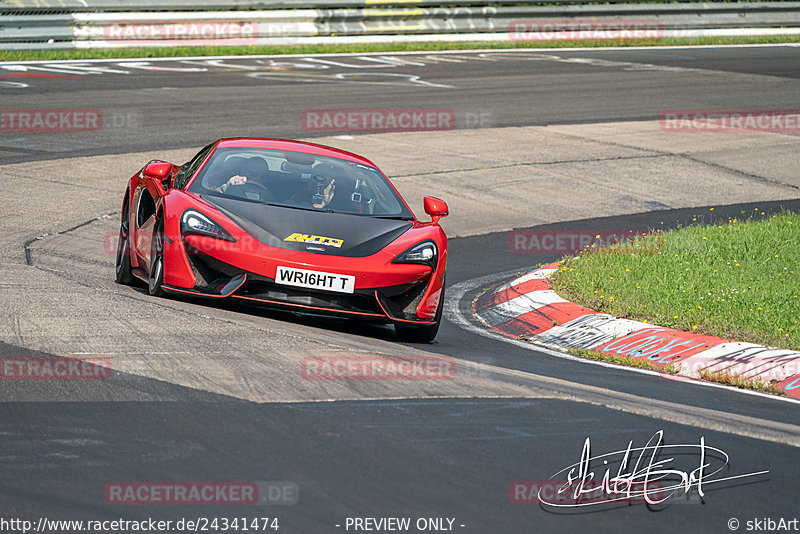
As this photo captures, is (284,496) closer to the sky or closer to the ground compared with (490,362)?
closer to the sky

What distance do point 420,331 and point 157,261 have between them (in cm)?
185

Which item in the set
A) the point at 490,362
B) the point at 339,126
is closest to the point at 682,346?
the point at 490,362

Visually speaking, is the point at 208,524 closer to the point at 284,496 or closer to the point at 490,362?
the point at 284,496

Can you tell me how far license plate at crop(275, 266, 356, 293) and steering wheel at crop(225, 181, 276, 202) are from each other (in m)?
1.02

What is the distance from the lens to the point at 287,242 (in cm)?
730

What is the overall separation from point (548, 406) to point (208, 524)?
7.11 feet

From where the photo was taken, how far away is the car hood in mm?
7332

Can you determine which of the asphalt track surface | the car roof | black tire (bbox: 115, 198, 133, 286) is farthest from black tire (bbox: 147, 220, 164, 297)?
the car roof

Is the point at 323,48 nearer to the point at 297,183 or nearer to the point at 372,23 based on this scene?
the point at 372,23

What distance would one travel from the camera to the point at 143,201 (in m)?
8.39

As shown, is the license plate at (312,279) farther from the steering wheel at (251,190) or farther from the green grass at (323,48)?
the green grass at (323,48)

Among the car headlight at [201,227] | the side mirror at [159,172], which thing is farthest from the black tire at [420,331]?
the side mirror at [159,172]

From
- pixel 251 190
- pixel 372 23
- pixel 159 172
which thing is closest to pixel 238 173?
pixel 251 190

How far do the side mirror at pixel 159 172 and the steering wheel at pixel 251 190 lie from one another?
49cm
